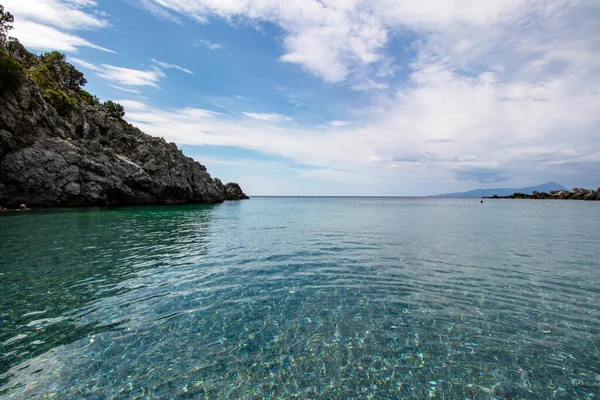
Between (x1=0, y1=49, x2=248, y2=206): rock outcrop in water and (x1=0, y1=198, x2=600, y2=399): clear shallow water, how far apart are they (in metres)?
47.1

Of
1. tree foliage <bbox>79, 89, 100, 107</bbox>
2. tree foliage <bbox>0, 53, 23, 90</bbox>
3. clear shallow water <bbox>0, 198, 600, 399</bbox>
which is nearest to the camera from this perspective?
clear shallow water <bbox>0, 198, 600, 399</bbox>

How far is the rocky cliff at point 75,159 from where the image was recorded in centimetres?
4984

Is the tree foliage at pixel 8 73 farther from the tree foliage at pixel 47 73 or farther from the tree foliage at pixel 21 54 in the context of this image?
the tree foliage at pixel 21 54

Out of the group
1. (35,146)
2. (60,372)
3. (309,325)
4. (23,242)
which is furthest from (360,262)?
(35,146)

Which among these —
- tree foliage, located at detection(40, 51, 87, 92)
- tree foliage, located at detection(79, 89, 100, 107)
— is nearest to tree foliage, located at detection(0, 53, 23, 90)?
tree foliage, located at detection(40, 51, 87, 92)

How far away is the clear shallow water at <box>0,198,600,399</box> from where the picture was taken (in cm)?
639

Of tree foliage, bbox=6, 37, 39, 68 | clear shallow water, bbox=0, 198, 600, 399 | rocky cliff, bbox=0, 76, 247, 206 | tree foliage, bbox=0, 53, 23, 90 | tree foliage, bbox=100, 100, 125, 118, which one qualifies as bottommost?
clear shallow water, bbox=0, 198, 600, 399


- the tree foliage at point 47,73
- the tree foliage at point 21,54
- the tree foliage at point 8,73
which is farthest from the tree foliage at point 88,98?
the tree foliage at point 8,73

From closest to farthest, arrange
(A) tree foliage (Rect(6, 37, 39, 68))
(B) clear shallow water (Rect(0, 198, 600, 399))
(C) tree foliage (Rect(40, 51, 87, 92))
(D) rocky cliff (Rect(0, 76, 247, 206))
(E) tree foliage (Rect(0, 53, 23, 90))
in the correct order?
(B) clear shallow water (Rect(0, 198, 600, 399)) < (E) tree foliage (Rect(0, 53, 23, 90)) < (D) rocky cliff (Rect(0, 76, 247, 206)) < (A) tree foliage (Rect(6, 37, 39, 68)) < (C) tree foliage (Rect(40, 51, 87, 92))

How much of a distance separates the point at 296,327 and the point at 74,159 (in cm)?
6920

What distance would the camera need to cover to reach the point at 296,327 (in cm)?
906

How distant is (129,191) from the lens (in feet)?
226

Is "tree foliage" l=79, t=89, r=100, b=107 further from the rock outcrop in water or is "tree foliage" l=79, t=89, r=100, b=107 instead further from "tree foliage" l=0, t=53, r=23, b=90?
"tree foliage" l=0, t=53, r=23, b=90

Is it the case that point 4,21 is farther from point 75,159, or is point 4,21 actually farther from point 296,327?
point 296,327
